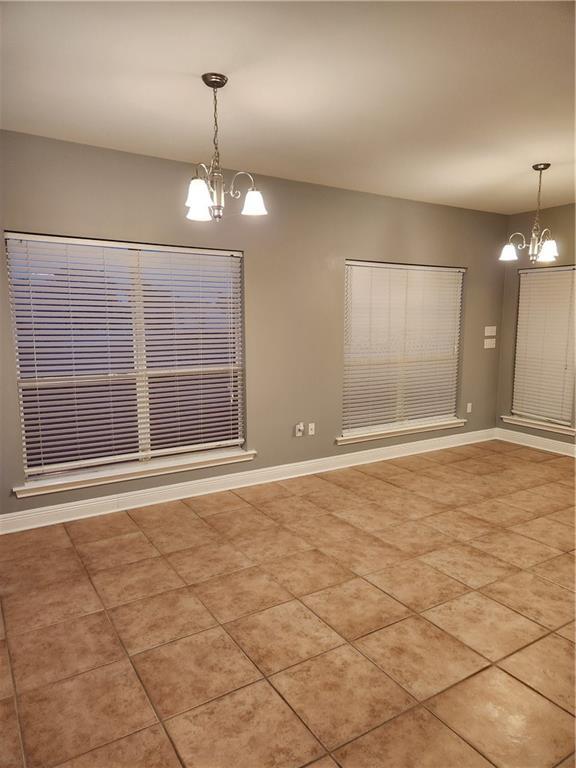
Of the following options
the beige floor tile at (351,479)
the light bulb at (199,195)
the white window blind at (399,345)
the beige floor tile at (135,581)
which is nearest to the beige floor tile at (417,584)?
the beige floor tile at (135,581)

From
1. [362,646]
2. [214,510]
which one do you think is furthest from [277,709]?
[214,510]

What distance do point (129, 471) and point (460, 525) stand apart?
2.45 m

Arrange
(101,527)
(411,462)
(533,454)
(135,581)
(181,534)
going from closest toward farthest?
(135,581)
(181,534)
(101,527)
(411,462)
(533,454)

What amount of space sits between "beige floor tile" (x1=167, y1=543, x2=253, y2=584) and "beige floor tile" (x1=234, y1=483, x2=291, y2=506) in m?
0.80

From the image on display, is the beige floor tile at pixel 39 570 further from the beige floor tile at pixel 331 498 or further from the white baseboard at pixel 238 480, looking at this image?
the beige floor tile at pixel 331 498

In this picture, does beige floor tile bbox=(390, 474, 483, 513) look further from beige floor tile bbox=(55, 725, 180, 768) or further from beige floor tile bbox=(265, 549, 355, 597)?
beige floor tile bbox=(55, 725, 180, 768)

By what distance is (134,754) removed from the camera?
5.31ft

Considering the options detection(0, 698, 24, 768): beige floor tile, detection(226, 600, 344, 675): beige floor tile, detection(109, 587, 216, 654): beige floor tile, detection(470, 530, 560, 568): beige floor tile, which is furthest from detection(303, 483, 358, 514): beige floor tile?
detection(0, 698, 24, 768): beige floor tile

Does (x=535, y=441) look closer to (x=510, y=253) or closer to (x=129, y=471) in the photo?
(x=510, y=253)

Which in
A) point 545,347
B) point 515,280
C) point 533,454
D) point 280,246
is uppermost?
point 280,246

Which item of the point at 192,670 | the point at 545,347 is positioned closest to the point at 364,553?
the point at 192,670

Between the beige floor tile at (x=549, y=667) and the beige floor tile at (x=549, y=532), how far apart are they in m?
1.07

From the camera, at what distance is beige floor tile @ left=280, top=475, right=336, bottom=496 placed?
410cm

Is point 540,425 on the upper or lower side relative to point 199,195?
lower
